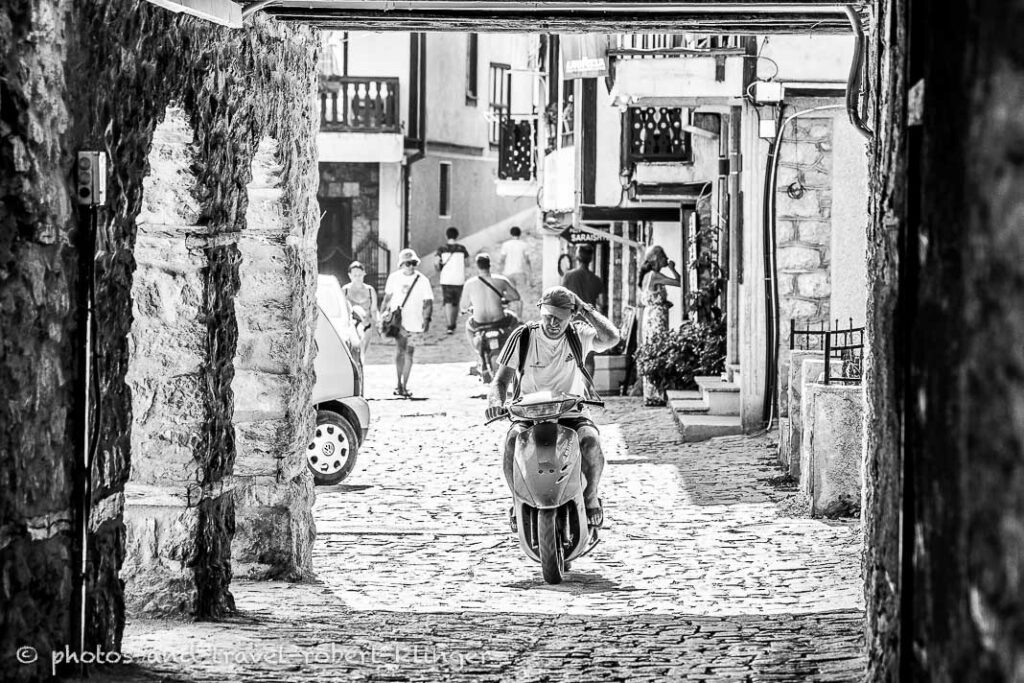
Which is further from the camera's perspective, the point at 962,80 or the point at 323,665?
the point at 323,665

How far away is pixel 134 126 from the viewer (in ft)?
22.6

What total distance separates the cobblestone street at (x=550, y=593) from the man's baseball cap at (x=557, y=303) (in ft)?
4.92

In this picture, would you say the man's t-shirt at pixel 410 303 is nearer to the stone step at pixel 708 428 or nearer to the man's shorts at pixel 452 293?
the stone step at pixel 708 428

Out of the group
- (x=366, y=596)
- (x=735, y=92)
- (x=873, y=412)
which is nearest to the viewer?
(x=873, y=412)

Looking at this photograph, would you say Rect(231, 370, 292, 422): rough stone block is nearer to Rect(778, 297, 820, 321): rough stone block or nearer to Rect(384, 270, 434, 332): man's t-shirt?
Rect(778, 297, 820, 321): rough stone block

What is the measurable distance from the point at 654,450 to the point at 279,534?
6776mm

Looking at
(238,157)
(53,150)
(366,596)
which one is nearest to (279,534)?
(366,596)

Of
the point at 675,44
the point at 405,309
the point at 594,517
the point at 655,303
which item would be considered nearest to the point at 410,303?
the point at 405,309

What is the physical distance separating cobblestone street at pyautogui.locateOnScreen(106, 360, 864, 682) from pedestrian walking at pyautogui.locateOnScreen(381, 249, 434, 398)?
582 centimetres

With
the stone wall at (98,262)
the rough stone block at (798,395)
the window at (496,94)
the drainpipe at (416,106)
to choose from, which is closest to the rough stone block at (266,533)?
the stone wall at (98,262)

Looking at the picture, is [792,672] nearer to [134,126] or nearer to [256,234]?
[134,126]

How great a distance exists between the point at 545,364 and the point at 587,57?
371 inches

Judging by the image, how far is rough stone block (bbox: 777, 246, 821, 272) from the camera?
49.9 feet

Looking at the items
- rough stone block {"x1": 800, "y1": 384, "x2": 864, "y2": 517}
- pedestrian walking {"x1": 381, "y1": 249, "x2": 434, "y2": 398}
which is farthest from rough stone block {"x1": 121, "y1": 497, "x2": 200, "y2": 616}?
pedestrian walking {"x1": 381, "y1": 249, "x2": 434, "y2": 398}
